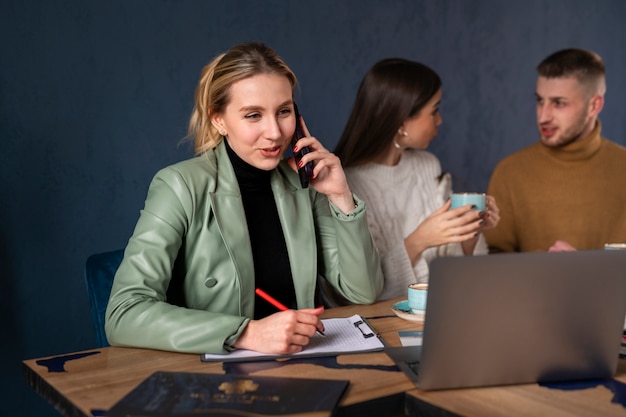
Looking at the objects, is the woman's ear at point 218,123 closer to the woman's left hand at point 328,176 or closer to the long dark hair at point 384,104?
the woman's left hand at point 328,176

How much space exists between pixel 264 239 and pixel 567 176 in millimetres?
1575

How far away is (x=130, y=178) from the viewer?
230 cm

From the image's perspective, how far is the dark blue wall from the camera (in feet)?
6.89

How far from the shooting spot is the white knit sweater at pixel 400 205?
2.20 metres

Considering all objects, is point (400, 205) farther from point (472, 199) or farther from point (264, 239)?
point (264, 239)

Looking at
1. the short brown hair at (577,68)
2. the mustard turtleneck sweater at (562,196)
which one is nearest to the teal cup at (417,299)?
the mustard turtleneck sweater at (562,196)

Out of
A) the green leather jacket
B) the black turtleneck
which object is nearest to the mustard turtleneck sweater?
the green leather jacket

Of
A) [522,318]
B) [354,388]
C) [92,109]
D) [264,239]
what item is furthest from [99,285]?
[522,318]

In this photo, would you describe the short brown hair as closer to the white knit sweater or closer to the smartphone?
the white knit sweater

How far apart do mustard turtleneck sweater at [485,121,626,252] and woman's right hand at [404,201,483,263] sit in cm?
81

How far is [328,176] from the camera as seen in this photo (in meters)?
1.82

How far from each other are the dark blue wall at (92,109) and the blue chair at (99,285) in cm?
48

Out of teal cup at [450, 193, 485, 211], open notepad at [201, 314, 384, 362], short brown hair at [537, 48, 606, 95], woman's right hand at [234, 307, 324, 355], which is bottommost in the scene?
open notepad at [201, 314, 384, 362]

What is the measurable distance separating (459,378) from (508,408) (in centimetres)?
9
